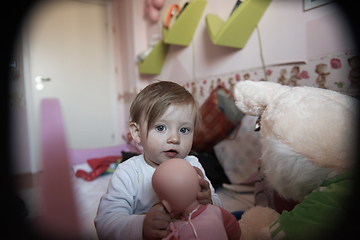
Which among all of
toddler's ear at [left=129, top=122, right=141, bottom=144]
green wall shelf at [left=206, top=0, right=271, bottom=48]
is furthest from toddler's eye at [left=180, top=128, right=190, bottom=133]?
green wall shelf at [left=206, top=0, right=271, bottom=48]

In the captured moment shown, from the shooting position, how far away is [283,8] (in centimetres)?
106

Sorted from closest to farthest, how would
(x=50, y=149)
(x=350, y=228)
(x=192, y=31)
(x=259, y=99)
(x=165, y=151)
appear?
(x=50, y=149)
(x=350, y=228)
(x=165, y=151)
(x=259, y=99)
(x=192, y=31)

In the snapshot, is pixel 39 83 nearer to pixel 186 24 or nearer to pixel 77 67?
pixel 77 67

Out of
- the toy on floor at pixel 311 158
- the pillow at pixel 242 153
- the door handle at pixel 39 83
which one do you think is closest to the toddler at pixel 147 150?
the toy on floor at pixel 311 158

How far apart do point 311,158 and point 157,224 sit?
1.17 ft

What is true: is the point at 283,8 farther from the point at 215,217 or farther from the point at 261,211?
the point at 215,217

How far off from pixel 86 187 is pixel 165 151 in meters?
0.85

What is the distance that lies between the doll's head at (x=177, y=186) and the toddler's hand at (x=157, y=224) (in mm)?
23

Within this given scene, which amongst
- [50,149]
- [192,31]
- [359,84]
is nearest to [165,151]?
[50,149]

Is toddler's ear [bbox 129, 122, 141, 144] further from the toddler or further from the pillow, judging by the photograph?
the pillow

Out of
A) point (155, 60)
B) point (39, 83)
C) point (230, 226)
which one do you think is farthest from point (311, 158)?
point (155, 60)

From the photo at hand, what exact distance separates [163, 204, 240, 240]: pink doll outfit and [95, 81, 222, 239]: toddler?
33mm

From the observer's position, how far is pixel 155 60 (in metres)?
2.11

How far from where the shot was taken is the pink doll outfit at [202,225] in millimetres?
383
